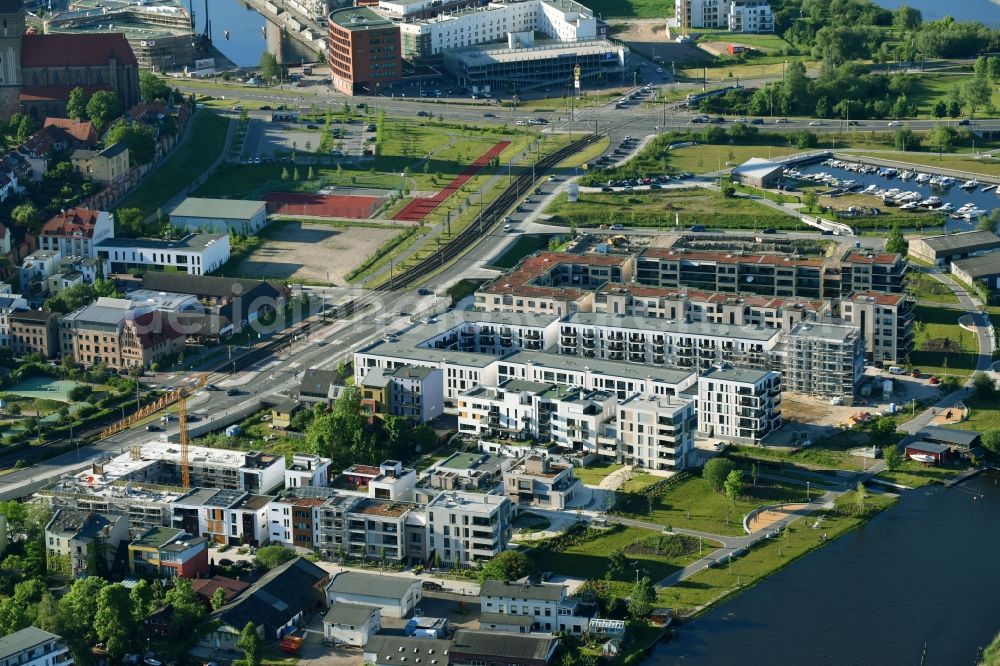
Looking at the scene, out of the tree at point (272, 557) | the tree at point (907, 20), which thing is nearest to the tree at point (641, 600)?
the tree at point (272, 557)

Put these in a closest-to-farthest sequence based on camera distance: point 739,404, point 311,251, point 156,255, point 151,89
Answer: point 739,404 → point 156,255 → point 311,251 → point 151,89

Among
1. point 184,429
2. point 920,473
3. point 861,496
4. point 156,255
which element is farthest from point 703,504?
point 156,255

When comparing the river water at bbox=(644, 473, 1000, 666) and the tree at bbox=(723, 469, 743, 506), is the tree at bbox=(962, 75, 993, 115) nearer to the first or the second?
the river water at bbox=(644, 473, 1000, 666)

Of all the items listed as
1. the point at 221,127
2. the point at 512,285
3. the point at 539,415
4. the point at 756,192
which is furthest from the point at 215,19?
the point at 539,415

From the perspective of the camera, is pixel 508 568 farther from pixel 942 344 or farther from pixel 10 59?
pixel 10 59

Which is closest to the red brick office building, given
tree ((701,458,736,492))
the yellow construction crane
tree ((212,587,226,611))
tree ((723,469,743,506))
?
the yellow construction crane

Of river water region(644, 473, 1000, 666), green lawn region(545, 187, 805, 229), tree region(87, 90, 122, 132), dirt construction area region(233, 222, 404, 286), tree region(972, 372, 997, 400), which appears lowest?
river water region(644, 473, 1000, 666)

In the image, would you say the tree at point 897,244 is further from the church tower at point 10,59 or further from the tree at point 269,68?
the tree at point 269,68
